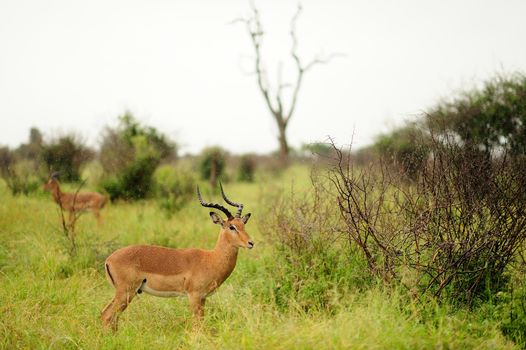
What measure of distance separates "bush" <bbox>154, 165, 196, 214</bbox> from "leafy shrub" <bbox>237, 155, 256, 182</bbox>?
11668 millimetres

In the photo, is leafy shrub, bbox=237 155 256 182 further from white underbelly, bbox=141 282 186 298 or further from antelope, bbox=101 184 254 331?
white underbelly, bbox=141 282 186 298

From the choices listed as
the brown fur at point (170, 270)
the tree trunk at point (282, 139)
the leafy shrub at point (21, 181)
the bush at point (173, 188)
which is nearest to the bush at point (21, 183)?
the leafy shrub at point (21, 181)

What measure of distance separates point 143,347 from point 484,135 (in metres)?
12.0

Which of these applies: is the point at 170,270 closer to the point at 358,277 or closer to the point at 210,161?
the point at 358,277

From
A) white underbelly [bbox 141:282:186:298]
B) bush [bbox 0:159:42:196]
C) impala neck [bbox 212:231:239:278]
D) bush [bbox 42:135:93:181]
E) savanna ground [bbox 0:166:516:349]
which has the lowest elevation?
savanna ground [bbox 0:166:516:349]

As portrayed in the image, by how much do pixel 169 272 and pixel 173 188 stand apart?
27.7 feet

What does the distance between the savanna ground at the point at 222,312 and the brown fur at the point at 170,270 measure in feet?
0.77

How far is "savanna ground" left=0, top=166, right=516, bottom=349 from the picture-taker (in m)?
3.96

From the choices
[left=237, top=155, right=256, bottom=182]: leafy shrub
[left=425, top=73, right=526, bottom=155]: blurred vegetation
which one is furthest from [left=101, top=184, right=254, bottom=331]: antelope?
[left=237, top=155, right=256, bottom=182]: leafy shrub

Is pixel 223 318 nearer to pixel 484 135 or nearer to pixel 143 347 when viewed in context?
pixel 143 347

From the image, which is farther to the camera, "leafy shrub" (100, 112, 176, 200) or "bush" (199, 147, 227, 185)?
"bush" (199, 147, 227, 185)

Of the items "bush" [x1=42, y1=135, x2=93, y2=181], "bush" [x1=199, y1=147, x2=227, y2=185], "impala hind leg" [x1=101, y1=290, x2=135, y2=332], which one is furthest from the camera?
"bush" [x1=199, y1=147, x2=227, y2=185]

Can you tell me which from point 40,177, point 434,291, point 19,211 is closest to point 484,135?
point 434,291

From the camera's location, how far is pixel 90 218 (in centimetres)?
1159
